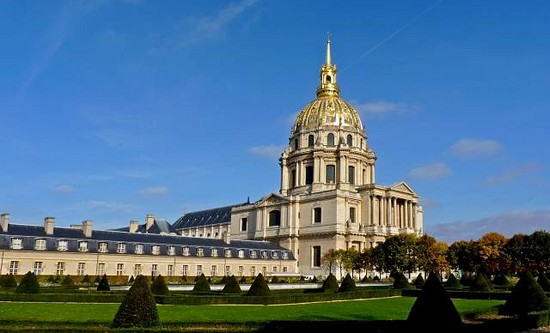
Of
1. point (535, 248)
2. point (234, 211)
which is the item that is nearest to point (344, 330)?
point (535, 248)

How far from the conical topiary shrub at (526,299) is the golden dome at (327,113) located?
5935cm

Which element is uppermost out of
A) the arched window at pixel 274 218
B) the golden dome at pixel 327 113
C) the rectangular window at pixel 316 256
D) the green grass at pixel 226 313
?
the golden dome at pixel 327 113

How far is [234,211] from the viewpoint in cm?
8881

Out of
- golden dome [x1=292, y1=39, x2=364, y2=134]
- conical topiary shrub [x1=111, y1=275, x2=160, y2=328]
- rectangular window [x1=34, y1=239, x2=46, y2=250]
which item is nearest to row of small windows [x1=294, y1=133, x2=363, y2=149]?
golden dome [x1=292, y1=39, x2=364, y2=134]

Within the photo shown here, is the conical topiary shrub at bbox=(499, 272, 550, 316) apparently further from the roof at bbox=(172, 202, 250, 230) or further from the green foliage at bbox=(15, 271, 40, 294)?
the roof at bbox=(172, 202, 250, 230)

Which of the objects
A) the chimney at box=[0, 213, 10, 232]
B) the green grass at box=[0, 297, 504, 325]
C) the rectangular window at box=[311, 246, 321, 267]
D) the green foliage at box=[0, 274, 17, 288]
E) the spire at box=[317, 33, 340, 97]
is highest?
the spire at box=[317, 33, 340, 97]

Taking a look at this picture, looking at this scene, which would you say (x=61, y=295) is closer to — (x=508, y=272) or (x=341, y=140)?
(x=508, y=272)

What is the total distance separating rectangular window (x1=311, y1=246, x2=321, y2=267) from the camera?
239 ft

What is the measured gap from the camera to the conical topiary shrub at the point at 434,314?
15.1m

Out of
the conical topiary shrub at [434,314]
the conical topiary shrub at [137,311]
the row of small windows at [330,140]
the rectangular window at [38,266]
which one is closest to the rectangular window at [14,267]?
the rectangular window at [38,266]

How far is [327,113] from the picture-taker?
272 feet

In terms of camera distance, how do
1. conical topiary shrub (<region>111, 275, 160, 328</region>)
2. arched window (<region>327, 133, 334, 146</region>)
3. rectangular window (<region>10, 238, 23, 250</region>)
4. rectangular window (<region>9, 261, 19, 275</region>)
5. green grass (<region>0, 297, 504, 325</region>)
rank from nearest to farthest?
conical topiary shrub (<region>111, 275, 160, 328</region>)
green grass (<region>0, 297, 504, 325</region>)
rectangular window (<region>9, 261, 19, 275</region>)
rectangular window (<region>10, 238, 23, 250</region>)
arched window (<region>327, 133, 334, 146</region>)

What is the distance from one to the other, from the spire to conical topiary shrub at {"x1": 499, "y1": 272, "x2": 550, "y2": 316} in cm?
6642

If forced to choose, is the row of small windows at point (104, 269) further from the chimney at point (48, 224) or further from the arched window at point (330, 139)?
the arched window at point (330, 139)
